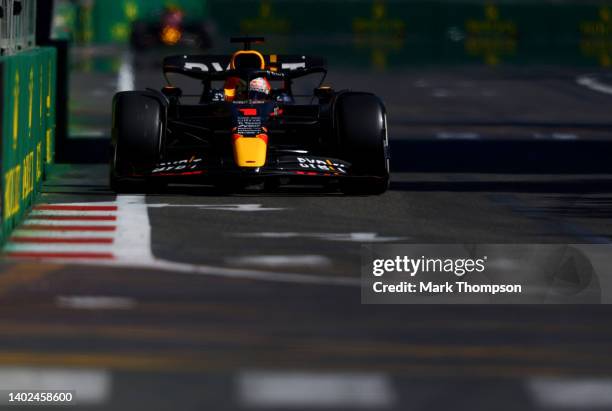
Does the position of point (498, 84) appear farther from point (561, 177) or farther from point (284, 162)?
point (284, 162)

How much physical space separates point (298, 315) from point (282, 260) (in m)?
2.33

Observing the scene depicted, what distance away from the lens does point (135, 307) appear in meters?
11.9

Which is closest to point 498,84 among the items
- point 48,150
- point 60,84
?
point 60,84

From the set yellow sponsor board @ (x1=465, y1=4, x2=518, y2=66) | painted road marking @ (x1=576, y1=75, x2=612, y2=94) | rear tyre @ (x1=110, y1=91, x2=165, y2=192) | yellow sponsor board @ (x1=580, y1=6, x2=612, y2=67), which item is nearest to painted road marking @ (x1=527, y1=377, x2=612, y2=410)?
rear tyre @ (x1=110, y1=91, x2=165, y2=192)

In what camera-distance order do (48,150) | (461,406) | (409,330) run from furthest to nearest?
(48,150)
(409,330)
(461,406)

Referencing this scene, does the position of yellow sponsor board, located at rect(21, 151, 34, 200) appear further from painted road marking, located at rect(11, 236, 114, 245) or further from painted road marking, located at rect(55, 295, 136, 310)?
painted road marking, located at rect(55, 295, 136, 310)

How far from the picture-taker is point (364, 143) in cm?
1830

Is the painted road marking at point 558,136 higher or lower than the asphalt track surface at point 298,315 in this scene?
lower

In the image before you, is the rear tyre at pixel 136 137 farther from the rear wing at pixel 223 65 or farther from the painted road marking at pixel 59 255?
the painted road marking at pixel 59 255

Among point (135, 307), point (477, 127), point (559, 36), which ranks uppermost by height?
A: point (135, 307)

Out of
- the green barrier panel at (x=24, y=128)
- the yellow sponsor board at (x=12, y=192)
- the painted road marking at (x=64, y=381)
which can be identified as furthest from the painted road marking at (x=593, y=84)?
the painted road marking at (x=64, y=381)

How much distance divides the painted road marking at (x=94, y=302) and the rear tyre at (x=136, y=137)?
19.4ft

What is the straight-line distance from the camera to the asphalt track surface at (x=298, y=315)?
954cm

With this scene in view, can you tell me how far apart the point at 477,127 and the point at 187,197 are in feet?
40.4
